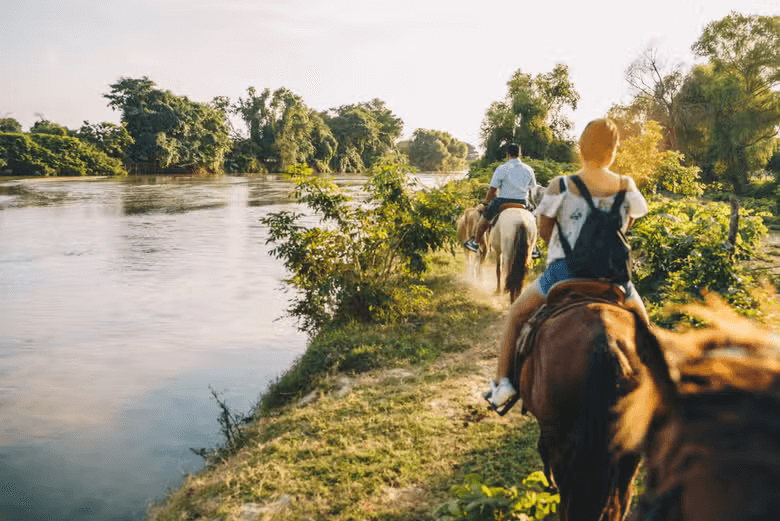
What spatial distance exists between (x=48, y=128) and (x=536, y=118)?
66248mm

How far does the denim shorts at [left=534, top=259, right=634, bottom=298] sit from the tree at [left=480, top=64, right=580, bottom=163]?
27.8 metres

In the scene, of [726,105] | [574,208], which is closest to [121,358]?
[574,208]

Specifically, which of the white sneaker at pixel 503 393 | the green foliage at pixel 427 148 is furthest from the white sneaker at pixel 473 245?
the green foliage at pixel 427 148

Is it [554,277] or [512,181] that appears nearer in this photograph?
[554,277]

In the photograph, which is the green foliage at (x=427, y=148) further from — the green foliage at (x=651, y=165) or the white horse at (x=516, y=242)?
the white horse at (x=516, y=242)

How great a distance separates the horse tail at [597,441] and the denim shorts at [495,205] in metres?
6.43

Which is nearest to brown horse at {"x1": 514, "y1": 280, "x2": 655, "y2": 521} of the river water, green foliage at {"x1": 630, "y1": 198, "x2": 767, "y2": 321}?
green foliage at {"x1": 630, "y1": 198, "x2": 767, "y2": 321}

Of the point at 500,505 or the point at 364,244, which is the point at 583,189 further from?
the point at 364,244

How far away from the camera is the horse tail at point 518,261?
A: 8.47m

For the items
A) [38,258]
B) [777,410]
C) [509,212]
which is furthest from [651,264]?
[38,258]

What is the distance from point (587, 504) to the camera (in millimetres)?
2746

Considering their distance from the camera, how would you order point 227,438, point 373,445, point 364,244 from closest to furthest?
1. point 373,445
2. point 227,438
3. point 364,244

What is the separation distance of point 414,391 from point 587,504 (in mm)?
3608

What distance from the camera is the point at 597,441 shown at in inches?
107
